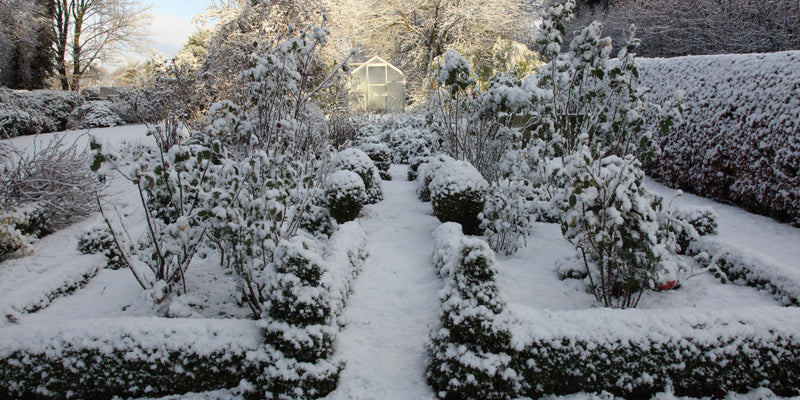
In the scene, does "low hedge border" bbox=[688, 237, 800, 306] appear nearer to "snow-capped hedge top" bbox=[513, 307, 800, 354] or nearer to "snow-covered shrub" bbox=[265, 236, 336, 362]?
"snow-capped hedge top" bbox=[513, 307, 800, 354]

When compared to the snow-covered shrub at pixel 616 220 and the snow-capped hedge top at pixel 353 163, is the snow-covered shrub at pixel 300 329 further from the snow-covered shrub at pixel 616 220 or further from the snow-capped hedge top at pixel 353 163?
the snow-capped hedge top at pixel 353 163

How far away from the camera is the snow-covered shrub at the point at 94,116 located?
13819 millimetres

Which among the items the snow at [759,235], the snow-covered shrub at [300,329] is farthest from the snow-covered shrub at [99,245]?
the snow at [759,235]

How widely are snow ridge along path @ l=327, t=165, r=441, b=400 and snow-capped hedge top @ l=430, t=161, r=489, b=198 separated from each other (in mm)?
563

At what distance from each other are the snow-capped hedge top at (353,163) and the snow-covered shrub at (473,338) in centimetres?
358

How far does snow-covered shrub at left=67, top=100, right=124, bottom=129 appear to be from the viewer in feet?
45.3

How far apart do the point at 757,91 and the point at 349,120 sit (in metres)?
8.95

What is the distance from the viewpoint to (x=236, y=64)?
13422mm

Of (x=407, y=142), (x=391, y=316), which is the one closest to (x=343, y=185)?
(x=391, y=316)

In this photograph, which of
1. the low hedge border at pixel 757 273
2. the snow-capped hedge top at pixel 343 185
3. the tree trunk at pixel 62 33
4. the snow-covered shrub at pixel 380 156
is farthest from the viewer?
the tree trunk at pixel 62 33

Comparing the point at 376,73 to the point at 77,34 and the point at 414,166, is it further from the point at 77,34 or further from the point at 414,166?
the point at 77,34

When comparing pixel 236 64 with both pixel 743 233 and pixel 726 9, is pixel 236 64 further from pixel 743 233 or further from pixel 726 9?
pixel 726 9

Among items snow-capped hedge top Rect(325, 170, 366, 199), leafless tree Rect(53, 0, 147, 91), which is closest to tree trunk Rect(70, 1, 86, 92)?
leafless tree Rect(53, 0, 147, 91)

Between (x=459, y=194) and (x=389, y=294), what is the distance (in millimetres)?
1591
